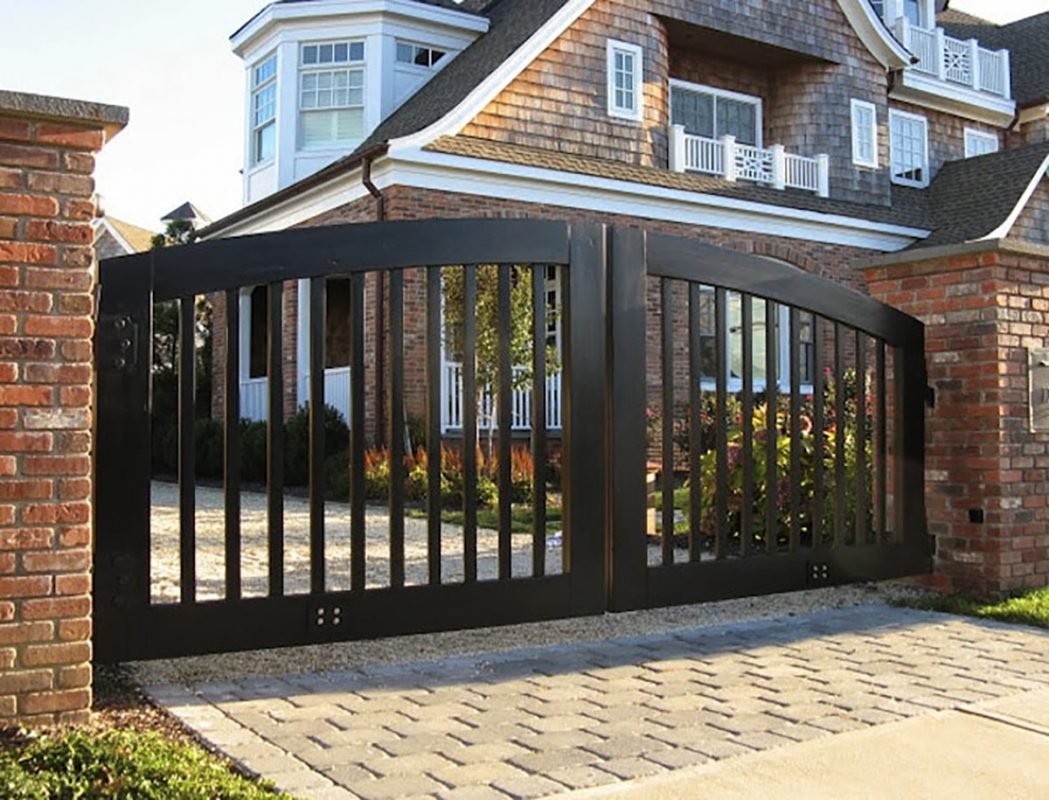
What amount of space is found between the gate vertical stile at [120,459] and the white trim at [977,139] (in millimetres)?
21340

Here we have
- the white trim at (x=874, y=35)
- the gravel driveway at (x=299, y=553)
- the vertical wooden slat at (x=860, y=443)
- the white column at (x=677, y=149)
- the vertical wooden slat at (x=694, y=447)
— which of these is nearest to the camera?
the vertical wooden slat at (x=694, y=447)

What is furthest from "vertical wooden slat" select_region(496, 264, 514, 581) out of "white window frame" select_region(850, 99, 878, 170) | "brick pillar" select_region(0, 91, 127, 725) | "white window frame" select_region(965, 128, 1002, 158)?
"white window frame" select_region(965, 128, 1002, 158)

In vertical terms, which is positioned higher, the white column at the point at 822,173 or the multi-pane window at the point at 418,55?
the multi-pane window at the point at 418,55

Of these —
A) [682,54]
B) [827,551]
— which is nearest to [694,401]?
[827,551]

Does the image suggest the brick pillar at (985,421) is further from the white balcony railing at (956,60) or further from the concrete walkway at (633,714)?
the white balcony railing at (956,60)

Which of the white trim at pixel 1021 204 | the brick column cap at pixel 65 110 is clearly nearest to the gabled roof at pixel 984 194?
the white trim at pixel 1021 204

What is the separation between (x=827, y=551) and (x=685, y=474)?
7049 mm

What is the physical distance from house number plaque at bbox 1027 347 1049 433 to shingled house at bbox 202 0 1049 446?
334 inches

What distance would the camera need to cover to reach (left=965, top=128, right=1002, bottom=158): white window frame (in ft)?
→ 73.0

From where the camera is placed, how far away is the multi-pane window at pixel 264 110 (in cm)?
1780

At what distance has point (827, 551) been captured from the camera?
227 inches

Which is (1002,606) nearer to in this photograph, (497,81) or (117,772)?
(117,772)

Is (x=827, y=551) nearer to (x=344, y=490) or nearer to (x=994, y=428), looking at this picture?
(x=994, y=428)

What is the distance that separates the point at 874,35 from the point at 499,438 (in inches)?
673
